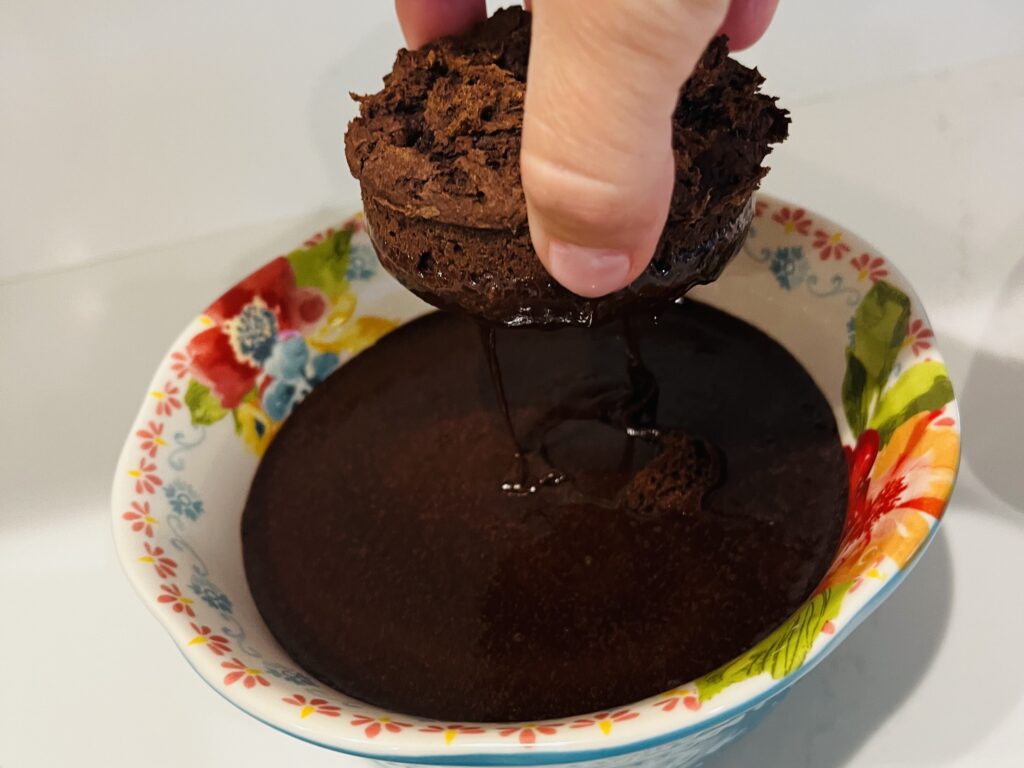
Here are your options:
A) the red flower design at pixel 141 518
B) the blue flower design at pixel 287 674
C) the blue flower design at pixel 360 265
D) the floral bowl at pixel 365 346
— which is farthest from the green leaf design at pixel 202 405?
the blue flower design at pixel 287 674

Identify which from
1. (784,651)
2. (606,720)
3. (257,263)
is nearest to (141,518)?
(606,720)

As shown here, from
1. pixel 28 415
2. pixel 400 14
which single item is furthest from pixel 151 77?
pixel 400 14

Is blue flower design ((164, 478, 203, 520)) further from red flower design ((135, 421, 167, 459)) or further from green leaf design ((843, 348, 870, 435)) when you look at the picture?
green leaf design ((843, 348, 870, 435))

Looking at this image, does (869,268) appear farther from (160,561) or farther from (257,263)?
(257,263)

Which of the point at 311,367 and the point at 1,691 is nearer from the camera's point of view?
the point at 1,691

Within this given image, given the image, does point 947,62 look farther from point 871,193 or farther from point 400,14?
point 400,14

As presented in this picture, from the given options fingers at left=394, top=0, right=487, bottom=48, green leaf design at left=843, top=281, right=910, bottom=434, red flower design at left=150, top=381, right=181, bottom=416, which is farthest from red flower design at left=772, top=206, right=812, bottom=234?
red flower design at left=150, top=381, right=181, bottom=416

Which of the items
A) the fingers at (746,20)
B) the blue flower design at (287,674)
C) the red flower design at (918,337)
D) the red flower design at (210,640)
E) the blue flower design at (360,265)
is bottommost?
the blue flower design at (287,674)

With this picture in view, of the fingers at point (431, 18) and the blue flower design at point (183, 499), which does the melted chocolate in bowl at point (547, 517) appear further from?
the fingers at point (431, 18)
